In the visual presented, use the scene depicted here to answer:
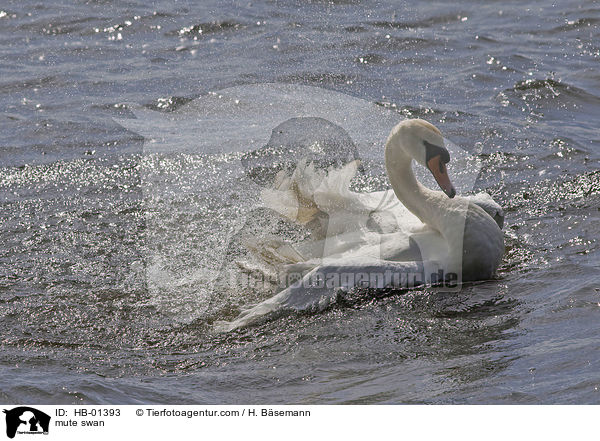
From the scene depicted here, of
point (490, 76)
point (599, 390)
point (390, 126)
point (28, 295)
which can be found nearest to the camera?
point (599, 390)

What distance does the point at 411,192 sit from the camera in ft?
23.9

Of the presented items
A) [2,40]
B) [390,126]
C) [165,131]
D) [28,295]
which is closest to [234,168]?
[165,131]

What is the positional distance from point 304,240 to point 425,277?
1.67 meters

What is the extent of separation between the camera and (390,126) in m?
10.6

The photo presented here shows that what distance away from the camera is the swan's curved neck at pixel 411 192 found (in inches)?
276

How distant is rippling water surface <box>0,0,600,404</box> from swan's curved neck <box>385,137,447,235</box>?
69 cm

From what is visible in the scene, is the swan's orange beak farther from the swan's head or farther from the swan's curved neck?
the swan's curved neck

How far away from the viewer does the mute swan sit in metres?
6.46

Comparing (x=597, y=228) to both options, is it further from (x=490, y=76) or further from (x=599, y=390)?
(x=490, y=76)
